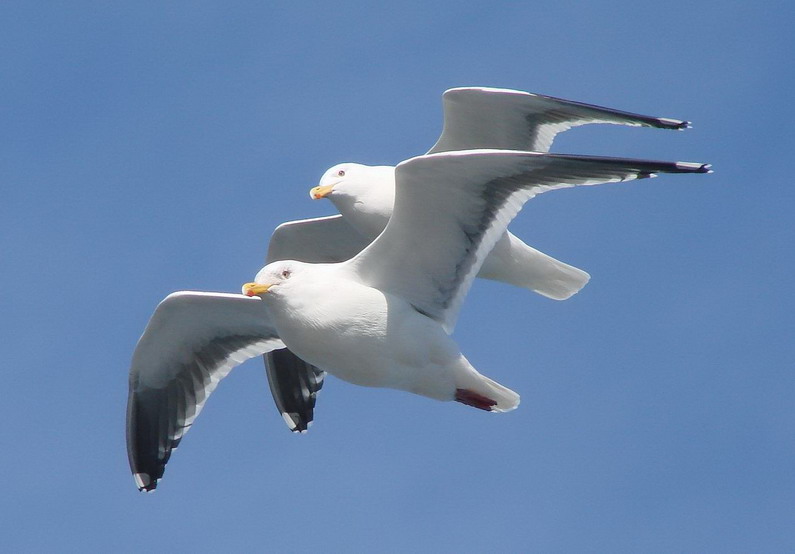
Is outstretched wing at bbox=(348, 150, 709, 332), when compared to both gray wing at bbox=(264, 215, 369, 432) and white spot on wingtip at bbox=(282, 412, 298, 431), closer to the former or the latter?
gray wing at bbox=(264, 215, 369, 432)

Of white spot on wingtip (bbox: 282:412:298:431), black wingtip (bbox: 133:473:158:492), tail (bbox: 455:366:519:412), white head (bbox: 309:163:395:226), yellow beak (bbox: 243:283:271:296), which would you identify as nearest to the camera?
yellow beak (bbox: 243:283:271:296)

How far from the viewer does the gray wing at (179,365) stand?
13.6 m

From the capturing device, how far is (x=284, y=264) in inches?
468

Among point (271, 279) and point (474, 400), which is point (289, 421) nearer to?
point (474, 400)

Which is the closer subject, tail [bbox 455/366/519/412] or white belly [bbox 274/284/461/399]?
white belly [bbox 274/284/461/399]

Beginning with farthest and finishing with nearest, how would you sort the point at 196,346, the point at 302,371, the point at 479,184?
the point at 302,371 → the point at 196,346 → the point at 479,184

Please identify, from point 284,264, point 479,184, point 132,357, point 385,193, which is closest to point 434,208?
point 479,184

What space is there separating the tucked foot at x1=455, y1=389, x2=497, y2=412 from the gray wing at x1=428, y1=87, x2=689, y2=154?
2829 mm

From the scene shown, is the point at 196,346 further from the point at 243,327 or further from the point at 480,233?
the point at 480,233

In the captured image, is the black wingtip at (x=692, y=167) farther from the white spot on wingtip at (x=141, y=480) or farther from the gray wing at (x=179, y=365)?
the white spot on wingtip at (x=141, y=480)

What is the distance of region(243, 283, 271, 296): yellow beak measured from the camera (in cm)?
1165

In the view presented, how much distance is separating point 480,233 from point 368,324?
1.07 metres

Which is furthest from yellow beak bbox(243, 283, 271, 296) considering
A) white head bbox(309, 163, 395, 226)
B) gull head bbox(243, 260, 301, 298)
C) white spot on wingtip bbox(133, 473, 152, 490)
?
white spot on wingtip bbox(133, 473, 152, 490)

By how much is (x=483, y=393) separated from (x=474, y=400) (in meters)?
0.15
